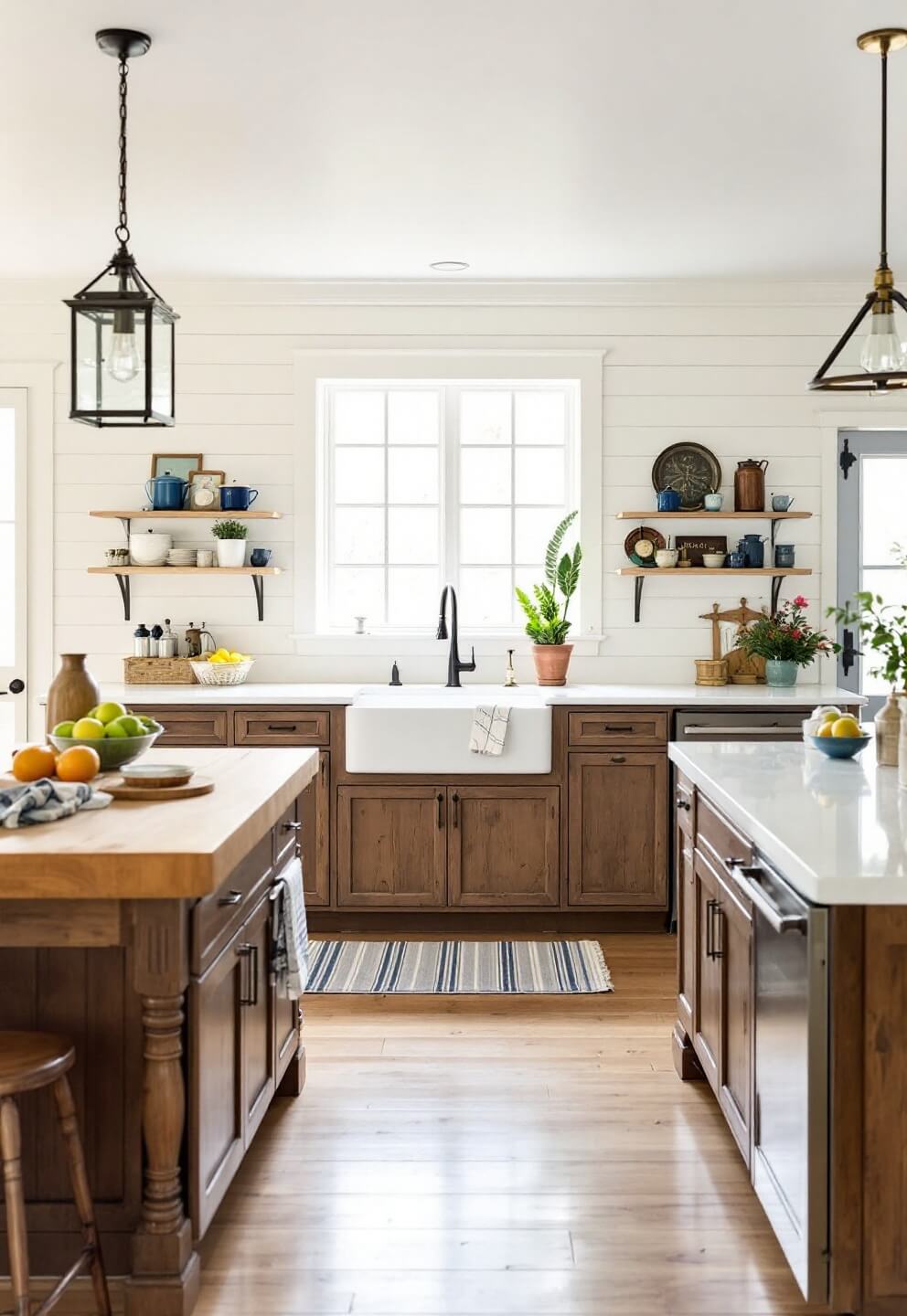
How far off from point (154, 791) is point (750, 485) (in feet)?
12.0

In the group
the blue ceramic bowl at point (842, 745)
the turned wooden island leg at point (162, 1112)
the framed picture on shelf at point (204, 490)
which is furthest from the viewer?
the framed picture on shelf at point (204, 490)

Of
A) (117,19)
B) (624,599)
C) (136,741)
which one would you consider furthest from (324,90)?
(624,599)

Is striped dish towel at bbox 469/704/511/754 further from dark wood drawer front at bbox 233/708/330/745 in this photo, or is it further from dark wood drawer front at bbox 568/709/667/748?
dark wood drawer front at bbox 233/708/330/745

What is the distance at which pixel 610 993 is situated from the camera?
4.18 meters

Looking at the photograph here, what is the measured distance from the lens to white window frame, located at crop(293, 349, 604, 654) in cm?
550

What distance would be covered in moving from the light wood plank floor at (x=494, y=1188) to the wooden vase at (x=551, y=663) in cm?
178

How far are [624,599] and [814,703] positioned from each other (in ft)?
3.54

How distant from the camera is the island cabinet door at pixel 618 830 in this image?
16.0ft

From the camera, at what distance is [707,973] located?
3057mm

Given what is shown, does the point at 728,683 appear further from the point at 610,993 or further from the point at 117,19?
the point at 117,19

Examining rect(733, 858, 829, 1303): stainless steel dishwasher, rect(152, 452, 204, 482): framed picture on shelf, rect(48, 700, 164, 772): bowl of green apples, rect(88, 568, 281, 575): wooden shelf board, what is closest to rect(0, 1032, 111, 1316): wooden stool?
rect(48, 700, 164, 772): bowl of green apples

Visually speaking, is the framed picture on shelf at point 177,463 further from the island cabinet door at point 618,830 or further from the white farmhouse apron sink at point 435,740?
the island cabinet door at point 618,830

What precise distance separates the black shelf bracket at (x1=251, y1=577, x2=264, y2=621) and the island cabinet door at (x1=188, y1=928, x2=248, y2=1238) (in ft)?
10.1

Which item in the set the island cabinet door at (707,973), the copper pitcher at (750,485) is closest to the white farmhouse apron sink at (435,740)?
the copper pitcher at (750,485)
